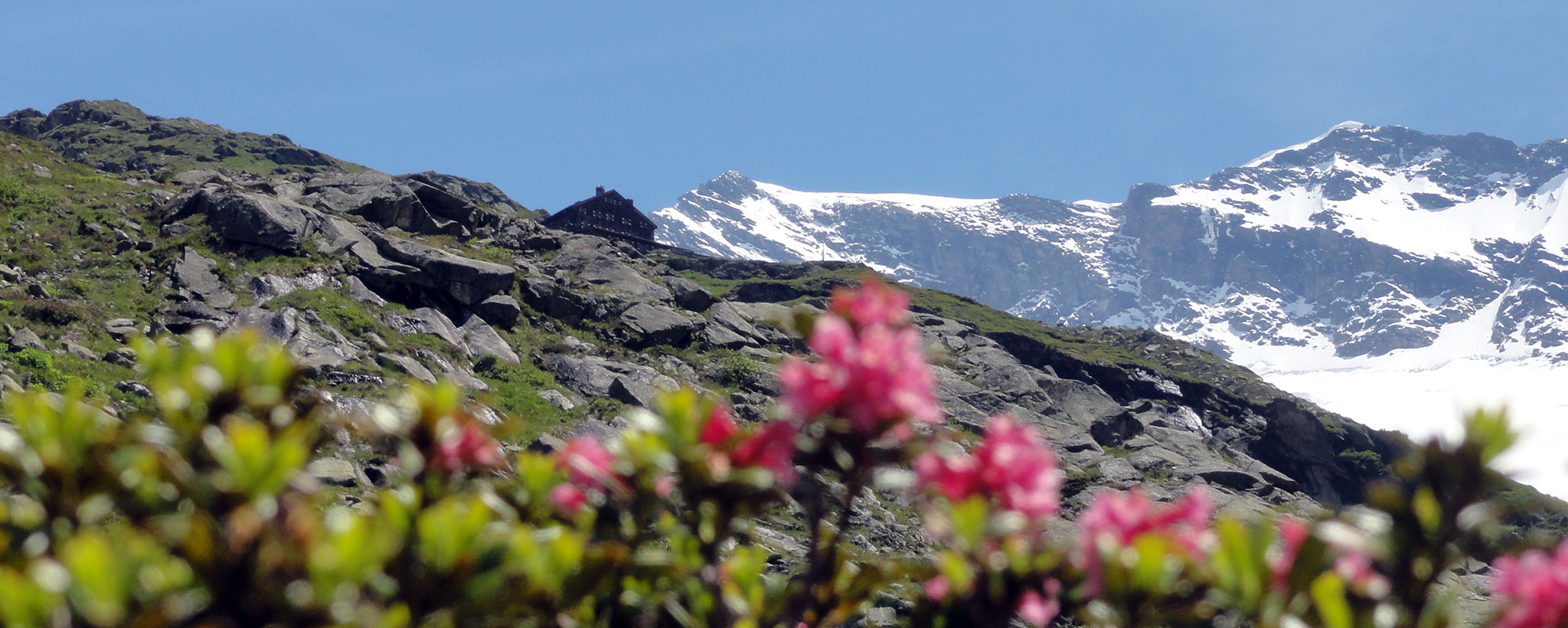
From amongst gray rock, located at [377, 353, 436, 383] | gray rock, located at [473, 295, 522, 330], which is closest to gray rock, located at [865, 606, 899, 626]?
gray rock, located at [377, 353, 436, 383]

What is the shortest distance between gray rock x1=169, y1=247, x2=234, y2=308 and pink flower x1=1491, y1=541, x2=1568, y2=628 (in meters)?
23.2

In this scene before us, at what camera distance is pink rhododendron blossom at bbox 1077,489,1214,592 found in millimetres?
2039

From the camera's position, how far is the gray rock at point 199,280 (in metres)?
20.2

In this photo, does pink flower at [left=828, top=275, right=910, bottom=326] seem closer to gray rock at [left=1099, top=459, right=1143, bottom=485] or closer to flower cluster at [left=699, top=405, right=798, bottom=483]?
flower cluster at [left=699, top=405, right=798, bottom=483]

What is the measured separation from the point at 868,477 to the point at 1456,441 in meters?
1.41

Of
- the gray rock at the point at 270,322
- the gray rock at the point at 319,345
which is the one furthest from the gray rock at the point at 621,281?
the gray rock at the point at 270,322

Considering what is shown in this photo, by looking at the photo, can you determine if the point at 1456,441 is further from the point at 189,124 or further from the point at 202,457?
the point at 189,124

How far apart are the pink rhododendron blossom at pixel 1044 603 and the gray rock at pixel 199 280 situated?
22.3m

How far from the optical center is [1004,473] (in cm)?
214

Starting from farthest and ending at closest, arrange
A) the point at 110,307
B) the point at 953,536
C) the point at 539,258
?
the point at 539,258 < the point at 110,307 < the point at 953,536

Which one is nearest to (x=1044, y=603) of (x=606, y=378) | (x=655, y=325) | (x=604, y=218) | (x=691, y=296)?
(x=606, y=378)

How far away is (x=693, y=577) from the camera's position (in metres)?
2.53

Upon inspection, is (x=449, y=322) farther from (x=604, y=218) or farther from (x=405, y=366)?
(x=604, y=218)

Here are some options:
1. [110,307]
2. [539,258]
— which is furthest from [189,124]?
[110,307]
